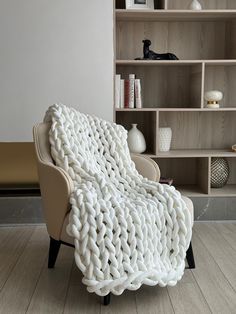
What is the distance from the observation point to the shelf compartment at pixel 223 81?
3.63 metres

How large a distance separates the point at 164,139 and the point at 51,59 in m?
1.03

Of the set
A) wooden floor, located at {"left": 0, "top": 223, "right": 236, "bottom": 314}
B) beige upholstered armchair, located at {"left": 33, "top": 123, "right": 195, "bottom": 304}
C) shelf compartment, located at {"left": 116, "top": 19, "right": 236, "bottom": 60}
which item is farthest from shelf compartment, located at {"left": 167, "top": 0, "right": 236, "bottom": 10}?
wooden floor, located at {"left": 0, "top": 223, "right": 236, "bottom": 314}

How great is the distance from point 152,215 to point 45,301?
632mm

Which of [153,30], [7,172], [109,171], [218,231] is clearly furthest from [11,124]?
[218,231]

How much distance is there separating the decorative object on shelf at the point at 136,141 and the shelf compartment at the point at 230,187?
0.63 metres

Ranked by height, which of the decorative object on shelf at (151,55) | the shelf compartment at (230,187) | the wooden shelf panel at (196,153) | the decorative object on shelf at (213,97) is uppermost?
the decorative object on shelf at (151,55)

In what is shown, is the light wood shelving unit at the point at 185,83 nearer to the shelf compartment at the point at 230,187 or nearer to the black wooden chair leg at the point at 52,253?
the shelf compartment at the point at 230,187

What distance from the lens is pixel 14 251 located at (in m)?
2.78

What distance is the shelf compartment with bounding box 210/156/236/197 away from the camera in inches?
134

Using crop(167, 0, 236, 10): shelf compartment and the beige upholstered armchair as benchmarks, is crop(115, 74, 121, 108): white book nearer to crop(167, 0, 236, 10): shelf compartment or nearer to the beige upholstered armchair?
crop(167, 0, 236, 10): shelf compartment

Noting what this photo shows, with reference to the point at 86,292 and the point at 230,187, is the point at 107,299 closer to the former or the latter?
the point at 86,292

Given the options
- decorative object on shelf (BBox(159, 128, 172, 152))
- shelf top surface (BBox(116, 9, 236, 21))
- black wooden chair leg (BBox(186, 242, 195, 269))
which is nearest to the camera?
black wooden chair leg (BBox(186, 242, 195, 269))

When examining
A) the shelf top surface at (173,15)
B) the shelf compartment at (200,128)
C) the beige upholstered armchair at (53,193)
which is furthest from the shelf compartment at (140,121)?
the beige upholstered armchair at (53,193)

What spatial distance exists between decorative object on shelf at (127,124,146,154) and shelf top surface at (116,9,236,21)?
81 centimetres
